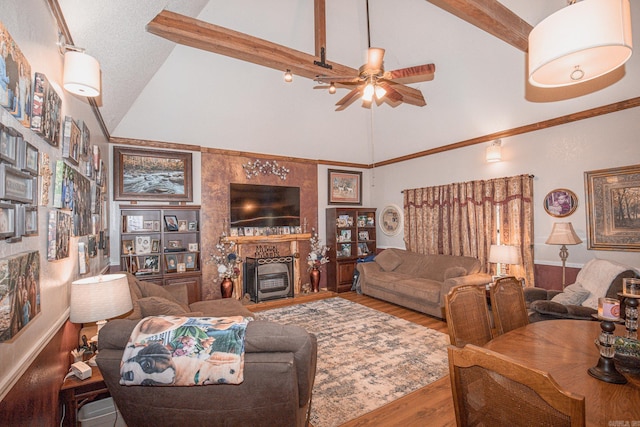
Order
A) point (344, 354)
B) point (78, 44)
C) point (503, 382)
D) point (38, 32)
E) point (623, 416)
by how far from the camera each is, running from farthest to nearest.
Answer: point (344, 354), point (78, 44), point (38, 32), point (623, 416), point (503, 382)

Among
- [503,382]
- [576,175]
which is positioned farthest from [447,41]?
[503,382]

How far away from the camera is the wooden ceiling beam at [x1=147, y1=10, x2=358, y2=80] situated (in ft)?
9.70

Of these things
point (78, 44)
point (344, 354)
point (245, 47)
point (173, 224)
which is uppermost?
point (245, 47)

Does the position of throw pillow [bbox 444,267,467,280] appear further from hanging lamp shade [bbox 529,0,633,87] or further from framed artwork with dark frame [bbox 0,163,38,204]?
framed artwork with dark frame [bbox 0,163,38,204]

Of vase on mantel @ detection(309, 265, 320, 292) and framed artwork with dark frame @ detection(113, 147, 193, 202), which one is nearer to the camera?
framed artwork with dark frame @ detection(113, 147, 193, 202)

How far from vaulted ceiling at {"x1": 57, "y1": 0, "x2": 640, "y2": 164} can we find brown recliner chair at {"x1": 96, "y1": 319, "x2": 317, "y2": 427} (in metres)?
2.27

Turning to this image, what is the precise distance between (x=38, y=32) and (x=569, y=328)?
3675 mm

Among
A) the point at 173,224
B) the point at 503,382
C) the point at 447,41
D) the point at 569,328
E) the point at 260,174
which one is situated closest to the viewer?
the point at 503,382

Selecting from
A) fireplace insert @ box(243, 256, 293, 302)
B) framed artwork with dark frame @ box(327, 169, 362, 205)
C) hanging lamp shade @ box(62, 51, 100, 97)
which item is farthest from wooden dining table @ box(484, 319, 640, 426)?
framed artwork with dark frame @ box(327, 169, 362, 205)

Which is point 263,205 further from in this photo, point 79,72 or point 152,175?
point 79,72

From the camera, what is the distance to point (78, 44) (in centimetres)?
221

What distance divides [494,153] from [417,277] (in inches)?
100

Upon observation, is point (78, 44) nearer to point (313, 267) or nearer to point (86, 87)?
point (86, 87)

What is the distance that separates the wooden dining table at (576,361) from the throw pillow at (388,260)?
13.2 feet
